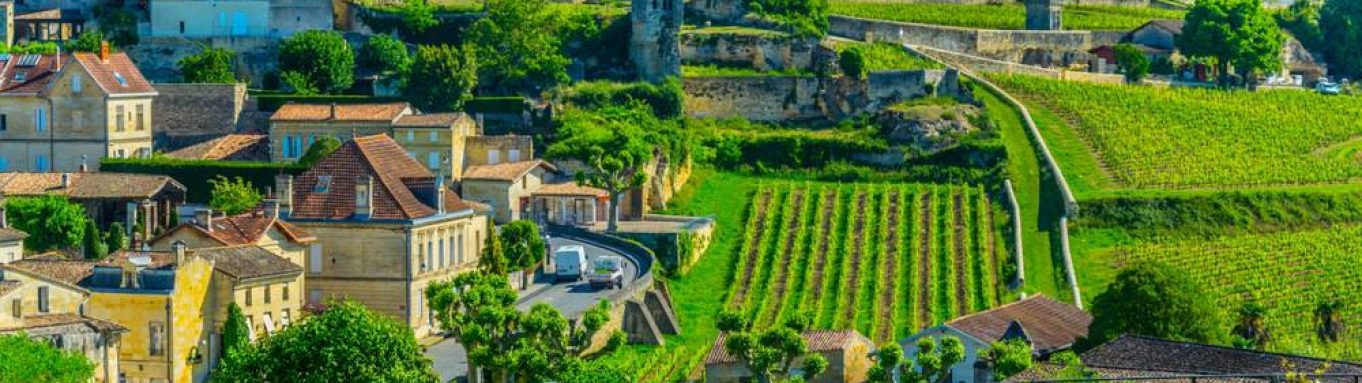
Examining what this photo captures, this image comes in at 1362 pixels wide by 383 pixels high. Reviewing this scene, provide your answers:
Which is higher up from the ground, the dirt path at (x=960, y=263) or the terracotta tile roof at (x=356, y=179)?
the terracotta tile roof at (x=356, y=179)

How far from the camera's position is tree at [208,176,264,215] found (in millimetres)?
87188

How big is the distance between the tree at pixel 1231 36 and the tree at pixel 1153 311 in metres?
40.9

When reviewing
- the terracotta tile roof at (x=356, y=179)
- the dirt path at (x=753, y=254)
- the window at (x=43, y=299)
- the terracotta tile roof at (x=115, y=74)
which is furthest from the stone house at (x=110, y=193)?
the window at (x=43, y=299)

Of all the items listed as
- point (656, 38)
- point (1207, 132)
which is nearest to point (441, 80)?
point (656, 38)

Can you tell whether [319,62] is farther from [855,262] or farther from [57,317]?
[57,317]

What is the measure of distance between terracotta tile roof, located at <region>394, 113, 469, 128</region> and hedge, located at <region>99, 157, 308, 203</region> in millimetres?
4406

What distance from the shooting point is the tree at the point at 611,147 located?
309 feet

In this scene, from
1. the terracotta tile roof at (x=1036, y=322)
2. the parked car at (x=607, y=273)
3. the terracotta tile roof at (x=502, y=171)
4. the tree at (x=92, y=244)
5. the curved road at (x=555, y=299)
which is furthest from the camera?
the terracotta tile roof at (x=502, y=171)

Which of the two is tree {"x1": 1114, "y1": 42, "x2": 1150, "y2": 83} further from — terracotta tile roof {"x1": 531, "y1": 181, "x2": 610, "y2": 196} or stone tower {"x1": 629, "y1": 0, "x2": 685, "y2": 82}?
terracotta tile roof {"x1": 531, "y1": 181, "x2": 610, "y2": 196}

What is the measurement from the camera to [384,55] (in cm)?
10650

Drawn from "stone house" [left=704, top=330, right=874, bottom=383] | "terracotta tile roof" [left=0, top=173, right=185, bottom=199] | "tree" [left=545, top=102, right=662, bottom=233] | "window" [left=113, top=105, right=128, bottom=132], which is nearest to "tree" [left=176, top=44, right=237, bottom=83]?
"window" [left=113, top=105, right=128, bottom=132]

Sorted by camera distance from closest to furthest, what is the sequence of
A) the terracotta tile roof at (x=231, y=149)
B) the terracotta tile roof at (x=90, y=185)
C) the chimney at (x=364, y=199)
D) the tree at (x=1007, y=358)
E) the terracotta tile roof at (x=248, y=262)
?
the tree at (x=1007, y=358)
the terracotta tile roof at (x=248, y=262)
the chimney at (x=364, y=199)
the terracotta tile roof at (x=90, y=185)
the terracotta tile roof at (x=231, y=149)

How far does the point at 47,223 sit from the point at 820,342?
20945mm

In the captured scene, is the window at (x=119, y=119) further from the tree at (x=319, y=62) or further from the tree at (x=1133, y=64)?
the tree at (x=1133, y=64)
